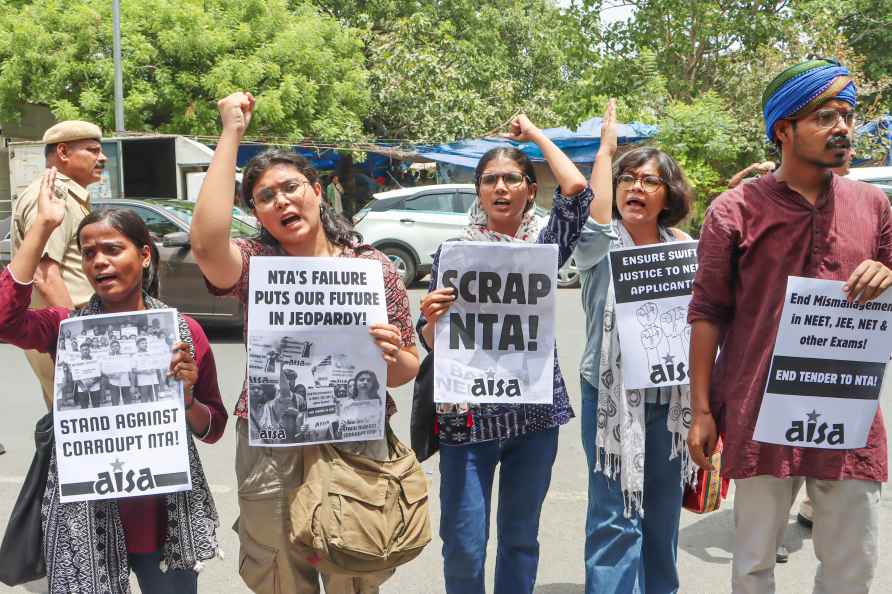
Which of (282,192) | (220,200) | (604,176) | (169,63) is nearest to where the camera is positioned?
(220,200)

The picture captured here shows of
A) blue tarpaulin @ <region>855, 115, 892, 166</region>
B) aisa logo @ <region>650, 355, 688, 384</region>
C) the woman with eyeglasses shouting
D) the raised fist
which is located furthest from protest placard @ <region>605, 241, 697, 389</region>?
blue tarpaulin @ <region>855, 115, 892, 166</region>

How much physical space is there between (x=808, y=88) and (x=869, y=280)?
0.57 metres

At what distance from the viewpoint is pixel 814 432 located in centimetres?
279

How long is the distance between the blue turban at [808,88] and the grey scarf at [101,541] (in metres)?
1.91

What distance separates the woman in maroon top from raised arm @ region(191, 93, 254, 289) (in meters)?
0.34

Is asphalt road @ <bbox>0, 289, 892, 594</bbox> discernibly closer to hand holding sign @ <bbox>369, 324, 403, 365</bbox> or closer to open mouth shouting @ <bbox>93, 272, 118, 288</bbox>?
hand holding sign @ <bbox>369, 324, 403, 365</bbox>

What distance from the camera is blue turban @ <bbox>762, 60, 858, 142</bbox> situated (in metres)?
2.75

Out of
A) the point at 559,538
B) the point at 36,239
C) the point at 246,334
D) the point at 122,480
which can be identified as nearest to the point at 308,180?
the point at 246,334

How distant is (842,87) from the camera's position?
2754 mm

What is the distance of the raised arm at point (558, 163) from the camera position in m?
3.33

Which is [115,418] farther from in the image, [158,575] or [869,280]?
[869,280]

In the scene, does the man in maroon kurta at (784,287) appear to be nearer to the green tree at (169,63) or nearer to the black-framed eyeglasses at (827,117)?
the black-framed eyeglasses at (827,117)

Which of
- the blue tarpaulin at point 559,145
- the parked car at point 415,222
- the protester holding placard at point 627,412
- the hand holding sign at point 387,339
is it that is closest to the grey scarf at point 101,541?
the hand holding sign at point 387,339

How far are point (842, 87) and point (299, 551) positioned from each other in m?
2.06
